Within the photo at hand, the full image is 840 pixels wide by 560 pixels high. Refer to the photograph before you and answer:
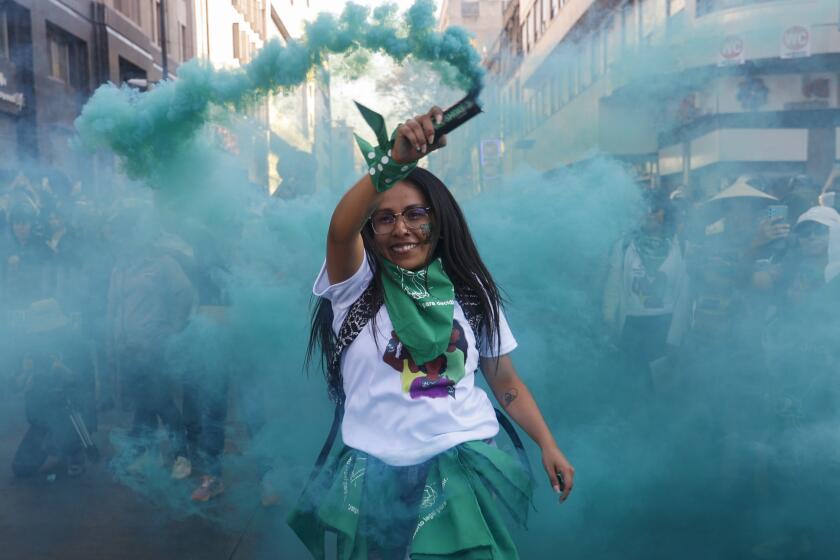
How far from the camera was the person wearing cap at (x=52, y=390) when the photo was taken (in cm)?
458

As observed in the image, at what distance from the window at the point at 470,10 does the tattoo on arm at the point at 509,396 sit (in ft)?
8.34

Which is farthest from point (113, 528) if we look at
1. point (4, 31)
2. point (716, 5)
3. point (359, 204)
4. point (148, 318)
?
point (4, 31)

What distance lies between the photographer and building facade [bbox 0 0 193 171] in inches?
254

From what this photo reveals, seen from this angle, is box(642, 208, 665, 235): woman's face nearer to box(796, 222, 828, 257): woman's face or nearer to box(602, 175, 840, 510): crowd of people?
box(602, 175, 840, 510): crowd of people

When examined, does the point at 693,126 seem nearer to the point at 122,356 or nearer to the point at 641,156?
the point at 641,156

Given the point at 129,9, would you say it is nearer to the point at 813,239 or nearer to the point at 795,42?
the point at 795,42

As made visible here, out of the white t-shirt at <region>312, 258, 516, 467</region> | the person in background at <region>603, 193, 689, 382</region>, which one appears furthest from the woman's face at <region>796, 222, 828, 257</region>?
the white t-shirt at <region>312, 258, 516, 467</region>

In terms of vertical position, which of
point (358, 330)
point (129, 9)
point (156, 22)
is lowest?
point (358, 330)

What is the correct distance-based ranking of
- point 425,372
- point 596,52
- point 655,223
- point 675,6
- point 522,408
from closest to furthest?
point 425,372
point 522,408
point 675,6
point 596,52
point 655,223

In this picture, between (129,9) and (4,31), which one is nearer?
(4,31)

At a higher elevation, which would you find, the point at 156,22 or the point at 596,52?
the point at 156,22

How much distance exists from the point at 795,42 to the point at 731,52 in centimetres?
32

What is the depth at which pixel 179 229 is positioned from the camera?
13.6ft

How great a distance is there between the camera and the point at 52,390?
15.6 feet
